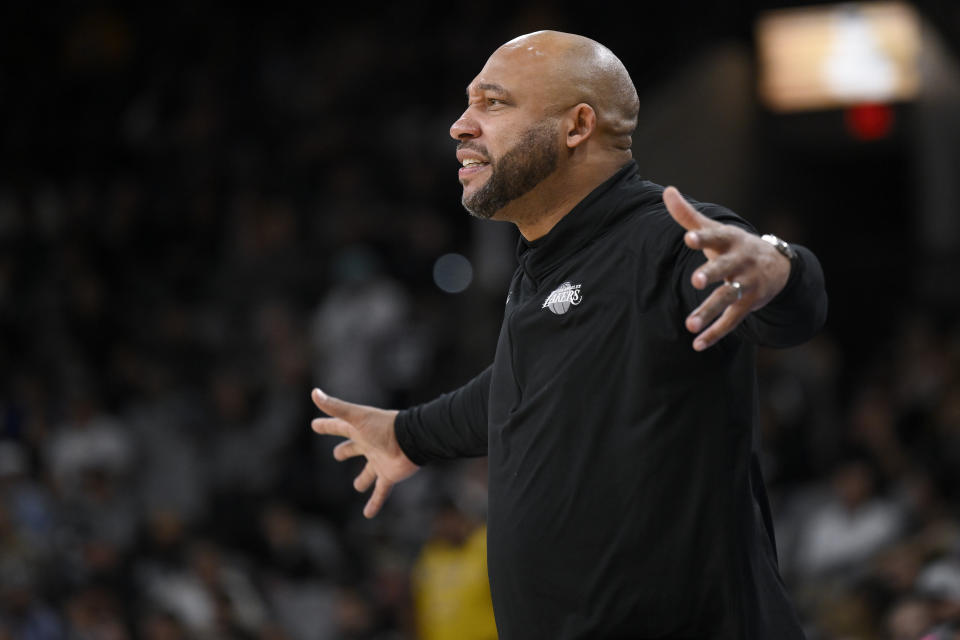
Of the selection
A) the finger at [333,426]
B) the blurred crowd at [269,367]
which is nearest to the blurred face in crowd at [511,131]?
the finger at [333,426]

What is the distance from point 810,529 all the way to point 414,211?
372cm

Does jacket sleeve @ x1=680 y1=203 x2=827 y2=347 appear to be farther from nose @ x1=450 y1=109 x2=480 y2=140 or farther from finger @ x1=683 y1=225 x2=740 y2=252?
nose @ x1=450 y1=109 x2=480 y2=140

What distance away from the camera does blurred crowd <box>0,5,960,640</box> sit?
21.8 feet

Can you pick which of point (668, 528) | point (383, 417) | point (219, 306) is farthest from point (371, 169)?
point (668, 528)

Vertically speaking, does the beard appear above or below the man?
above

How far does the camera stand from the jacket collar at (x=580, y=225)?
2582 mm

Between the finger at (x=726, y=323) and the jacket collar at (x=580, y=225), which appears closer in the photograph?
the finger at (x=726, y=323)

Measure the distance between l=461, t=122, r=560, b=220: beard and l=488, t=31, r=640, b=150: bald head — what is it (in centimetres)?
6

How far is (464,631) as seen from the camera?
6309 millimetres

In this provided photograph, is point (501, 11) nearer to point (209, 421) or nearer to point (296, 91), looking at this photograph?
point (296, 91)

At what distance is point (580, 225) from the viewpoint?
2.59 metres

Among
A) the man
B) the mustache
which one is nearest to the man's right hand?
the man

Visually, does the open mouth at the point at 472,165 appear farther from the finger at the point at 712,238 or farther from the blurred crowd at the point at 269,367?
the blurred crowd at the point at 269,367

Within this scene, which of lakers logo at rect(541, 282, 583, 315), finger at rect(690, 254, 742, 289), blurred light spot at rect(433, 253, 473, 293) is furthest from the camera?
blurred light spot at rect(433, 253, 473, 293)
